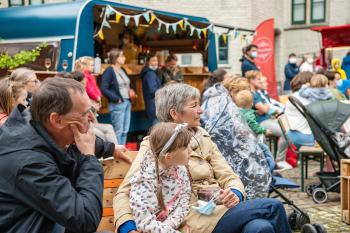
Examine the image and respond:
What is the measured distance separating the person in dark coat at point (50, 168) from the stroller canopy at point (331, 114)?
4.67m

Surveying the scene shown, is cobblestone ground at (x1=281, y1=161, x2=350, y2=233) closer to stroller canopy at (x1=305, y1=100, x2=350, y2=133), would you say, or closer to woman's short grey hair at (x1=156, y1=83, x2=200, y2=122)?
stroller canopy at (x1=305, y1=100, x2=350, y2=133)

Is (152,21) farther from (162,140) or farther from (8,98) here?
(162,140)

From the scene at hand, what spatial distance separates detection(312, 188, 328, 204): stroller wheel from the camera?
6602 millimetres

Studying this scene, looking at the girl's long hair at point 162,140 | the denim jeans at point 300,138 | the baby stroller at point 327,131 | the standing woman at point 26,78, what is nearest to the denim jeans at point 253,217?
the girl's long hair at point 162,140

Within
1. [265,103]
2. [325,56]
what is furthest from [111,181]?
[325,56]

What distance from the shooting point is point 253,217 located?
3189 mm

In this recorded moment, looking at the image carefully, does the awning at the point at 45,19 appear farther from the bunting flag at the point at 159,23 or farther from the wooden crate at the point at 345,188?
the wooden crate at the point at 345,188

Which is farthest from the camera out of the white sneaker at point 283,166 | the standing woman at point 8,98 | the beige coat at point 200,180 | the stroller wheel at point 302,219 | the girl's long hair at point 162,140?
the white sneaker at point 283,166

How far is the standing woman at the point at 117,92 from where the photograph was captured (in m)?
9.45

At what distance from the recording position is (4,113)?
15.7 ft

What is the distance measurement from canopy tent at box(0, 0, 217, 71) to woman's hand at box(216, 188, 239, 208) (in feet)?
20.8

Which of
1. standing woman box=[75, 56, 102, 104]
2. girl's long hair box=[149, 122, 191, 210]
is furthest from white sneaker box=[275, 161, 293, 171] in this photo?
girl's long hair box=[149, 122, 191, 210]

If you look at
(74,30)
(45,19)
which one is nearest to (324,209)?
(74,30)

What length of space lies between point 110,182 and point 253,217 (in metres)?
0.98
